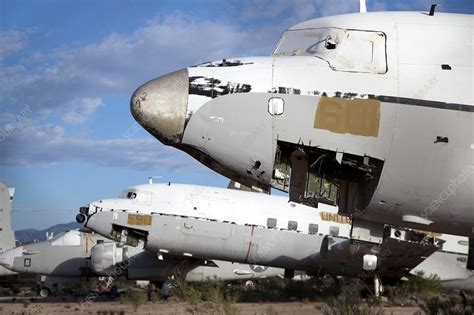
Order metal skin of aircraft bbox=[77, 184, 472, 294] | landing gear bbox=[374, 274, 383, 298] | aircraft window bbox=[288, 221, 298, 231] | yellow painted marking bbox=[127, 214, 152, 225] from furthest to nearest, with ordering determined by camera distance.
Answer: aircraft window bbox=[288, 221, 298, 231]
yellow painted marking bbox=[127, 214, 152, 225]
metal skin of aircraft bbox=[77, 184, 472, 294]
landing gear bbox=[374, 274, 383, 298]

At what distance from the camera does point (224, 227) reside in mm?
23891

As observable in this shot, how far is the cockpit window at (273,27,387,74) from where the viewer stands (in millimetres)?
7273

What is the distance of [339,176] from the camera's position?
7613 mm

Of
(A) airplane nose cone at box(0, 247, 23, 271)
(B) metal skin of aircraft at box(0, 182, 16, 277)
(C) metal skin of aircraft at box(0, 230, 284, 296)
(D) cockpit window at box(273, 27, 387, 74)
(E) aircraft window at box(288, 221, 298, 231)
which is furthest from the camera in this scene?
(B) metal skin of aircraft at box(0, 182, 16, 277)

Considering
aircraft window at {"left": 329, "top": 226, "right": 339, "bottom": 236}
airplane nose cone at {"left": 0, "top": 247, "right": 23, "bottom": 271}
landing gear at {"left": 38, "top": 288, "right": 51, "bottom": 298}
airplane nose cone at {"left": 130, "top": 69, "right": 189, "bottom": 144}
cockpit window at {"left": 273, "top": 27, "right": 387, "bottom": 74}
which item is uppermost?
cockpit window at {"left": 273, "top": 27, "right": 387, "bottom": 74}

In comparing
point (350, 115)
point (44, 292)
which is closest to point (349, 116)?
point (350, 115)

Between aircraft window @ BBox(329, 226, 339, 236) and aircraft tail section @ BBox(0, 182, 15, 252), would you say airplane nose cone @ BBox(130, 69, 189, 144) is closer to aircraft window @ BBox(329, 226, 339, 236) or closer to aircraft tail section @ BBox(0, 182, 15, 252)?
aircraft window @ BBox(329, 226, 339, 236)

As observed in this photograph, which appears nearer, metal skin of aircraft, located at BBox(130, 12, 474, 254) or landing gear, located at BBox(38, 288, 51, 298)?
metal skin of aircraft, located at BBox(130, 12, 474, 254)

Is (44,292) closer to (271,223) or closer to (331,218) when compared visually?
(271,223)

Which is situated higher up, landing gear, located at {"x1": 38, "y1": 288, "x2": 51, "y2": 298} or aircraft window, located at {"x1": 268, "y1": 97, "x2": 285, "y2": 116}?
aircraft window, located at {"x1": 268, "y1": 97, "x2": 285, "y2": 116}

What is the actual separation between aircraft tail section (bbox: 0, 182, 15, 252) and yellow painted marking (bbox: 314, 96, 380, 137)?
A: 38793 mm

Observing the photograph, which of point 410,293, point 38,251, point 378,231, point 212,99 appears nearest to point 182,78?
point 212,99

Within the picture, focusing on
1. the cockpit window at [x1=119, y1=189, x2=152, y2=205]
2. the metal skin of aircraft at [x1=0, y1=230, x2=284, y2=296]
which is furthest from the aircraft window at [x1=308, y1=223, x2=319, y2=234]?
the cockpit window at [x1=119, y1=189, x2=152, y2=205]

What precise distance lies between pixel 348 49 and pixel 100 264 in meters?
23.1
